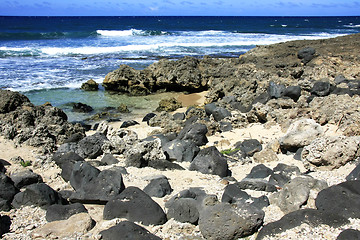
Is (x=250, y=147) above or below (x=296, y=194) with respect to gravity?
below

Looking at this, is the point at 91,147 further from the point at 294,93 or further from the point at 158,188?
the point at 294,93

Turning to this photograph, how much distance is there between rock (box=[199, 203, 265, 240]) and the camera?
3.97m

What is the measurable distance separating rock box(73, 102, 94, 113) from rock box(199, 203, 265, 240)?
9340 millimetres

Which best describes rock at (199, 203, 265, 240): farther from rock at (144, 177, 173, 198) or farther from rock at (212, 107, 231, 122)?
rock at (212, 107, 231, 122)

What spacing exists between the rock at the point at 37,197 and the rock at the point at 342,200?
359 centimetres

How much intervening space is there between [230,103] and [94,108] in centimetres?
529

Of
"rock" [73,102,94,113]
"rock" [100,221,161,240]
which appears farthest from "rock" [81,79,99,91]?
"rock" [100,221,161,240]

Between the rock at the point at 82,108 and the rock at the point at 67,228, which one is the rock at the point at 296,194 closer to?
the rock at the point at 67,228

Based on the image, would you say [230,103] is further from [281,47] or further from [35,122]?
[281,47]

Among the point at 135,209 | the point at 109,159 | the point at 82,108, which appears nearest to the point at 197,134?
the point at 109,159

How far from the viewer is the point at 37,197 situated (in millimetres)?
4816

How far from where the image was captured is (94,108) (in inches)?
518

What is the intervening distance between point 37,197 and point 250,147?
14.8 ft

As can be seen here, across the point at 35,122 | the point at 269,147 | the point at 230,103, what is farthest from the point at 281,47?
the point at 35,122
